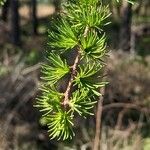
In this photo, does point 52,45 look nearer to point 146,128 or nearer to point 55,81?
point 55,81

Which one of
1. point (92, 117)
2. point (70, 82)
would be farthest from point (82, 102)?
point (92, 117)

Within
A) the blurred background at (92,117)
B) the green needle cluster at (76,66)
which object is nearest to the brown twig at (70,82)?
the green needle cluster at (76,66)

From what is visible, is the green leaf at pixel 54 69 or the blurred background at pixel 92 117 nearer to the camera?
the green leaf at pixel 54 69

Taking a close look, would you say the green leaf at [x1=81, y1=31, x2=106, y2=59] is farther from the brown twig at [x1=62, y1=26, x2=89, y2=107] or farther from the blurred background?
the blurred background

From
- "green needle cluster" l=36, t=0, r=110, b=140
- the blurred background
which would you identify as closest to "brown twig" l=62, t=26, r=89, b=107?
"green needle cluster" l=36, t=0, r=110, b=140

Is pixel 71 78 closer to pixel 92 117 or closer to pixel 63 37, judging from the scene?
pixel 63 37

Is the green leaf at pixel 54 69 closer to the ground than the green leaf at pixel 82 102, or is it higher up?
higher up

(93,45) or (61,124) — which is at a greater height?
(93,45)

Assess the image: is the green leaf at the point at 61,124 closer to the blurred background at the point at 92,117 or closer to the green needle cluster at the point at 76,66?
the green needle cluster at the point at 76,66
